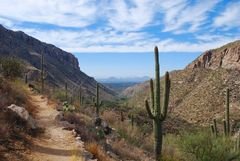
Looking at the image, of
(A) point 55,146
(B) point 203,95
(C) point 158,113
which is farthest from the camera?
(B) point 203,95

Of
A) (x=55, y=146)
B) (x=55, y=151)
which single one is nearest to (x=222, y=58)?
(x=55, y=146)

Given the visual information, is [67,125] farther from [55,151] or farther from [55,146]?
[55,151]

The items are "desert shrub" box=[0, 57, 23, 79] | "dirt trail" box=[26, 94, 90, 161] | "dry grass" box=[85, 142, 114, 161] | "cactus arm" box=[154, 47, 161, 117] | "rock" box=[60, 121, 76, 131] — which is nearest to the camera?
"dirt trail" box=[26, 94, 90, 161]

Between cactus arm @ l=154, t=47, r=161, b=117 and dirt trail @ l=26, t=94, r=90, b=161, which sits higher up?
cactus arm @ l=154, t=47, r=161, b=117

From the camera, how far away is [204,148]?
18531 mm

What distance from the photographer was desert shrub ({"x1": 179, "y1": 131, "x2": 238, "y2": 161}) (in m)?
18.0

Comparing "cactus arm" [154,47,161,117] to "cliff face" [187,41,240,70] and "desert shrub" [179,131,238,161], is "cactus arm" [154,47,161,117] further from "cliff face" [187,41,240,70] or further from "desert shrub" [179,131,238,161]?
"cliff face" [187,41,240,70]

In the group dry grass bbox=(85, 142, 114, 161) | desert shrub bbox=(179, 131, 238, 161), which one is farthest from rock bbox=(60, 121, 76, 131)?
desert shrub bbox=(179, 131, 238, 161)

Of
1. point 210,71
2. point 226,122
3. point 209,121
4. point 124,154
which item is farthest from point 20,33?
point 124,154

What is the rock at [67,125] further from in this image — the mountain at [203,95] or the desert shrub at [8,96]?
the mountain at [203,95]

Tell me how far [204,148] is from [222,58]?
103 meters

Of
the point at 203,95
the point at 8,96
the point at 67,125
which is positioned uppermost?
the point at 203,95

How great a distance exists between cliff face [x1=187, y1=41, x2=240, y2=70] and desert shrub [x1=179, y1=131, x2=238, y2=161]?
283 feet

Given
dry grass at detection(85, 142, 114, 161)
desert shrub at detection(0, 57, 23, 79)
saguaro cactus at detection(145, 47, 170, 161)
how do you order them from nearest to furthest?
dry grass at detection(85, 142, 114, 161), saguaro cactus at detection(145, 47, 170, 161), desert shrub at detection(0, 57, 23, 79)
